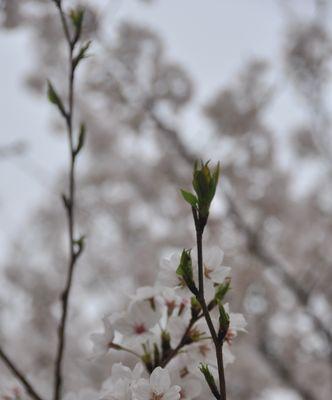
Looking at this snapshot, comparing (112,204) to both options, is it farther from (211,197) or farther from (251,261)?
(211,197)

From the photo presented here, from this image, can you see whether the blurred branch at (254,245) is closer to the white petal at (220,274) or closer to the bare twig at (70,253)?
the bare twig at (70,253)

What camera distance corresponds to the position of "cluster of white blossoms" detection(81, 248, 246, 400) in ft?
1.93

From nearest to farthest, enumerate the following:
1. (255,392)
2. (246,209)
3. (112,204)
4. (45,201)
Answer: (255,392) < (246,209) < (112,204) < (45,201)

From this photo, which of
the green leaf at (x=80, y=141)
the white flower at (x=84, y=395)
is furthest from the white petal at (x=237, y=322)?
the green leaf at (x=80, y=141)

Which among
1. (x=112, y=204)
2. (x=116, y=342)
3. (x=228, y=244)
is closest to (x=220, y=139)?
(x=228, y=244)

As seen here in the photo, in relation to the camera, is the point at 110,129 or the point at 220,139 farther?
the point at 110,129

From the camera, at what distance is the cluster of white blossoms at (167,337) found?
0.59m

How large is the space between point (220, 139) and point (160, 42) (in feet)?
2.78

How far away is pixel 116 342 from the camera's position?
755mm

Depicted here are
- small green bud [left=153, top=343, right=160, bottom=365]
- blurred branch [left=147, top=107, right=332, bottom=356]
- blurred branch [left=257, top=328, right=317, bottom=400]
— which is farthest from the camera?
blurred branch [left=257, top=328, right=317, bottom=400]

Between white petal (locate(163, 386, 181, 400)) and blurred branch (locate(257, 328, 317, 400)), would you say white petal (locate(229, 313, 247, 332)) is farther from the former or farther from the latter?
blurred branch (locate(257, 328, 317, 400))

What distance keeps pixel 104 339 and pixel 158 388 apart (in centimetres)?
21

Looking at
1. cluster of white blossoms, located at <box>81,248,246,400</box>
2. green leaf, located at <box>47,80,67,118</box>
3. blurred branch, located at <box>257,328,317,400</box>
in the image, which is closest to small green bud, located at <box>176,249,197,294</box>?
cluster of white blossoms, located at <box>81,248,246,400</box>

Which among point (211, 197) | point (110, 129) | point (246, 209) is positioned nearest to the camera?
point (211, 197)
